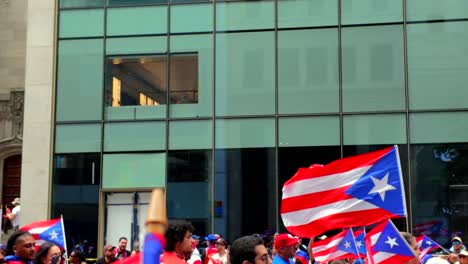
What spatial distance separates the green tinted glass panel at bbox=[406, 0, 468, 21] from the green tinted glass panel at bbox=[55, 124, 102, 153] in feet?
28.4

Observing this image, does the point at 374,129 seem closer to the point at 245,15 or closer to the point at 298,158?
the point at 298,158

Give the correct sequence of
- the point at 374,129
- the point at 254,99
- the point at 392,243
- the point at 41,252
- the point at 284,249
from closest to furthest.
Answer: the point at 41,252 → the point at 392,243 → the point at 284,249 → the point at 374,129 → the point at 254,99

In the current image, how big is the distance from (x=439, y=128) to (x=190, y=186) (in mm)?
6374

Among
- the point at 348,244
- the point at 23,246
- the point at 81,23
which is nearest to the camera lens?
the point at 23,246

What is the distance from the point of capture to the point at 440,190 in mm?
18906

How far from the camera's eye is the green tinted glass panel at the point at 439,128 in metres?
19.1

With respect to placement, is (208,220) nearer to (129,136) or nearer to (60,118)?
(129,136)

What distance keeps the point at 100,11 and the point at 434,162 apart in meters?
9.63

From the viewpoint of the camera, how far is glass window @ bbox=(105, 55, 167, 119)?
2073 centimetres

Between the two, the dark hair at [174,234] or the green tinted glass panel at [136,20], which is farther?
the green tinted glass panel at [136,20]

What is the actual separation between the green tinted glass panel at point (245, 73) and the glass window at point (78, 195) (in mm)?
3774

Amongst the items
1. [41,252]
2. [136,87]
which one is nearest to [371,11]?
[136,87]

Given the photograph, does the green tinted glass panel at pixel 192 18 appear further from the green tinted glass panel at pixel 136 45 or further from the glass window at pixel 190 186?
the glass window at pixel 190 186

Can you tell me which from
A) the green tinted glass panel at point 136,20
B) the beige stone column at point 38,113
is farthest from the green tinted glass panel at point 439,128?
the beige stone column at point 38,113
